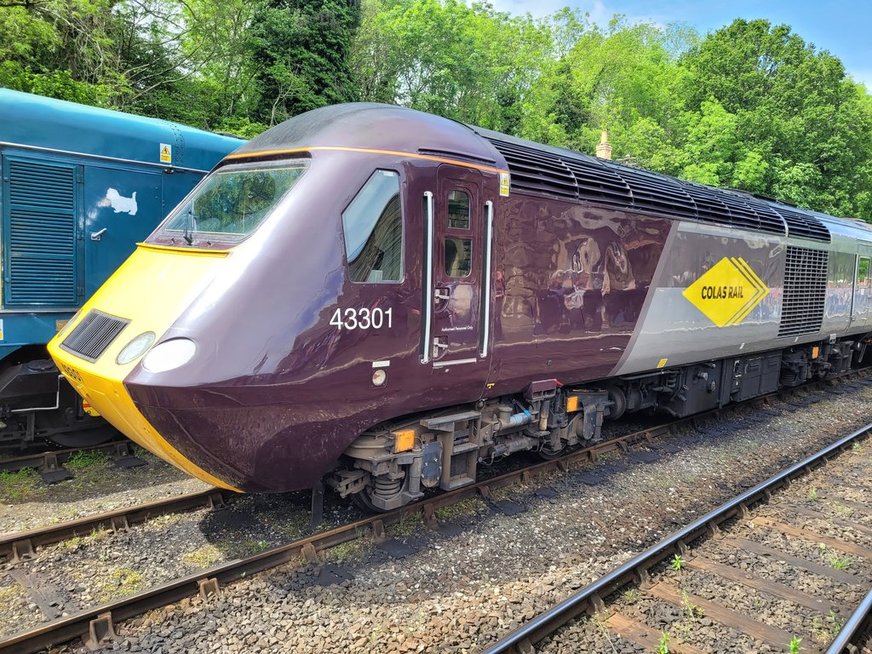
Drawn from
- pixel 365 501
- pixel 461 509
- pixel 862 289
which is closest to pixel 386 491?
pixel 365 501

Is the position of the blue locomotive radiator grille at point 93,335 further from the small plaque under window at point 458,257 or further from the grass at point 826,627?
the grass at point 826,627

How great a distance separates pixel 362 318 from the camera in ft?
14.7

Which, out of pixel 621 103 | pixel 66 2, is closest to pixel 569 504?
pixel 66 2

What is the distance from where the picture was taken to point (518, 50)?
35.0m

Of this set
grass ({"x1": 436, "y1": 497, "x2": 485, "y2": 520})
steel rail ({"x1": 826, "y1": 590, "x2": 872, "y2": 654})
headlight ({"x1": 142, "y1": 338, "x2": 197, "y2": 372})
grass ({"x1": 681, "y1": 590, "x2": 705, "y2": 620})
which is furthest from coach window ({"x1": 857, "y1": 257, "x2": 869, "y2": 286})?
headlight ({"x1": 142, "y1": 338, "x2": 197, "y2": 372})

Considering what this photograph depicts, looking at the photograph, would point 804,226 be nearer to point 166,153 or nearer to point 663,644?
point 663,644

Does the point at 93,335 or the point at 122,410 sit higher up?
the point at 93,335

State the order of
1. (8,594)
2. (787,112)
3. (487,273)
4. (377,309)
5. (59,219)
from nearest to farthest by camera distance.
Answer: (8,594) < (377,309) < (487,273) < (59,219) < (787,112)

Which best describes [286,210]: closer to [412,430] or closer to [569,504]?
[412,430]

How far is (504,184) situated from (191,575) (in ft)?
13.0

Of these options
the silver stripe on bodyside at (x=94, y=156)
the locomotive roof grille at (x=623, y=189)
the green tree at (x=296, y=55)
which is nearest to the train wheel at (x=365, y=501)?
the locomotive roof grille at (x=623, y=189)

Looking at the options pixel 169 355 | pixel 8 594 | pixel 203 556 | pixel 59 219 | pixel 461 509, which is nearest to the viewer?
pixel 169 355

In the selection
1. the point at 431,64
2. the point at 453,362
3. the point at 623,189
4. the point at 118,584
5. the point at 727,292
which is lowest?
the point at 118,584

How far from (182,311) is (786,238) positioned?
979 centimetres
